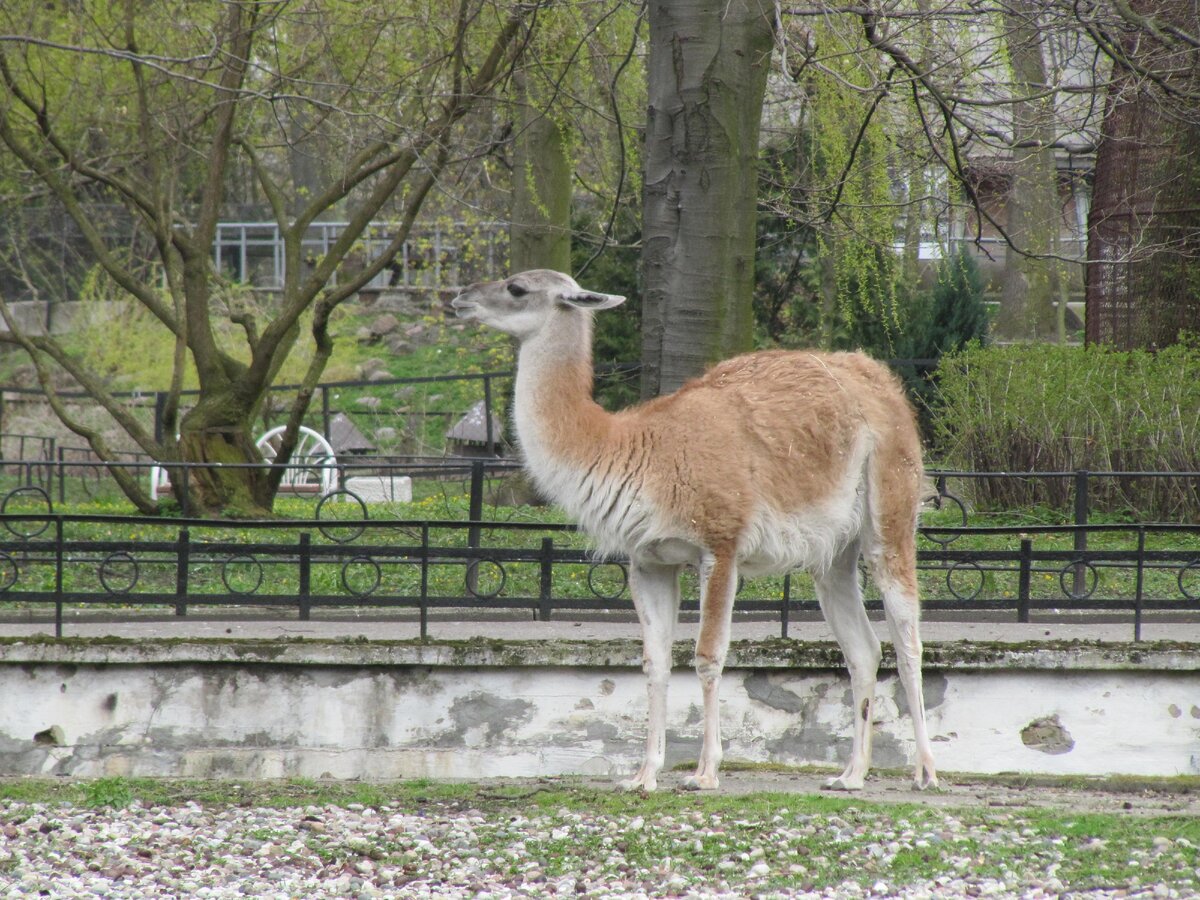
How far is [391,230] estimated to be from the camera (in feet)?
101

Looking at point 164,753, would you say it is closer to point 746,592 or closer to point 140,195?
point 746,592

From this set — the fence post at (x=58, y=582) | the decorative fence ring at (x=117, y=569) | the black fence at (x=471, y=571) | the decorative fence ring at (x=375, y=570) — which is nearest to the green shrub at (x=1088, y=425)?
the black fence at (x=471, y=571)

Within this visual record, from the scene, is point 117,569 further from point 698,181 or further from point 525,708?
point 698,181

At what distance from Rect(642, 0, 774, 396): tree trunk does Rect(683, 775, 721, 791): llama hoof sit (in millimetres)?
3375

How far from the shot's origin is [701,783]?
6.40 m

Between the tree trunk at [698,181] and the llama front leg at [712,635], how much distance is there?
3.03m

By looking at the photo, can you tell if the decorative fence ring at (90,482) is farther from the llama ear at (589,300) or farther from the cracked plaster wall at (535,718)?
the llama ear at (589,300)

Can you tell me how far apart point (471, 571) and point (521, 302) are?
3.55 metres

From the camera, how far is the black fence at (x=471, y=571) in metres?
8.90

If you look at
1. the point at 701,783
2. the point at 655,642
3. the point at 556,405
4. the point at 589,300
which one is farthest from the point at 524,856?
the point at 589,300

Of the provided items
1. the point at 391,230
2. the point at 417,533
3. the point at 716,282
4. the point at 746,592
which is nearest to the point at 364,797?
the point at 716,282

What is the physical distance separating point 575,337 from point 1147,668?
3927 millimetres

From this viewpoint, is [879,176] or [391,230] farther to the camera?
[391,230]

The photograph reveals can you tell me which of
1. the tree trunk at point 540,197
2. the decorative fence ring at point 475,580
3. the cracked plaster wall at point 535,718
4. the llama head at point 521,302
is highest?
the tree trunk at point 540,197
